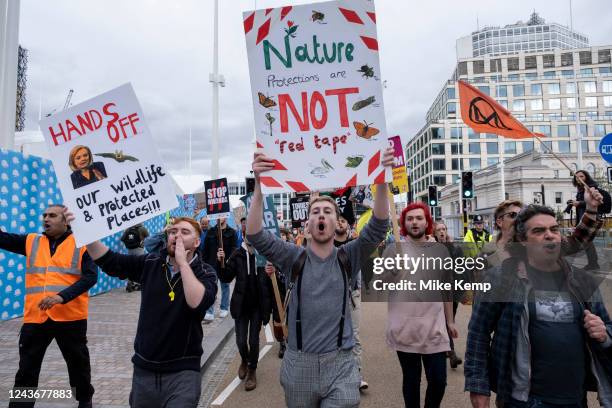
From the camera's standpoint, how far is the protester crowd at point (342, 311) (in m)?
2.38

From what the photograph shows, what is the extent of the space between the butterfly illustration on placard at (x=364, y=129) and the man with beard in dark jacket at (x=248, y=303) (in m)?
2.93

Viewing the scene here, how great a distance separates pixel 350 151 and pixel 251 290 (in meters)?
3.17

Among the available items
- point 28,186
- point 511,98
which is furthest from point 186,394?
point 511,98

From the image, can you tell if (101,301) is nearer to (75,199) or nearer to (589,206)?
(75,199)

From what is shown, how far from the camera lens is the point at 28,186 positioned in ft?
30.8

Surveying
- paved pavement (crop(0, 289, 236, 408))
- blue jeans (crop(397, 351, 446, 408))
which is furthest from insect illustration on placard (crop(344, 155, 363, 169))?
paved pavement (crop(0, 289, 236, 408))

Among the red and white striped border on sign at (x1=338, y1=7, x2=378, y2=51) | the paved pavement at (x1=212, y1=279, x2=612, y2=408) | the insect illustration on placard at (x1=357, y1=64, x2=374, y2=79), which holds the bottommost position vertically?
the paved pavement at (x1=212, y1=279, x2=612, y2=408)

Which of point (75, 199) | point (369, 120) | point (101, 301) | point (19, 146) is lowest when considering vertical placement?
point (101, 301)

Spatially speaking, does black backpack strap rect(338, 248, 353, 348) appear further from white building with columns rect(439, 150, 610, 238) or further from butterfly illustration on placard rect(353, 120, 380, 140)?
white building with columns rect(439, 150, 610, 238)

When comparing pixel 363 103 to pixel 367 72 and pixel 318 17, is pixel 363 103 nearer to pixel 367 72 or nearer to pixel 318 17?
pixel 367 72

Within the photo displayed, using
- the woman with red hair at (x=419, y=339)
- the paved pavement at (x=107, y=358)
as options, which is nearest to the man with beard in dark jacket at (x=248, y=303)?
the paved pavement at (x=107, y=358)

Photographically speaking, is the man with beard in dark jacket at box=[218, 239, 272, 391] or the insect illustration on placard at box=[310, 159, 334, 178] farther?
the man with beard in dark jacket at box=[218, 239, 272, 391]

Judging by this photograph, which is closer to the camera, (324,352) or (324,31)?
(324,352)

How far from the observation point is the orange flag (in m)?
5.29
